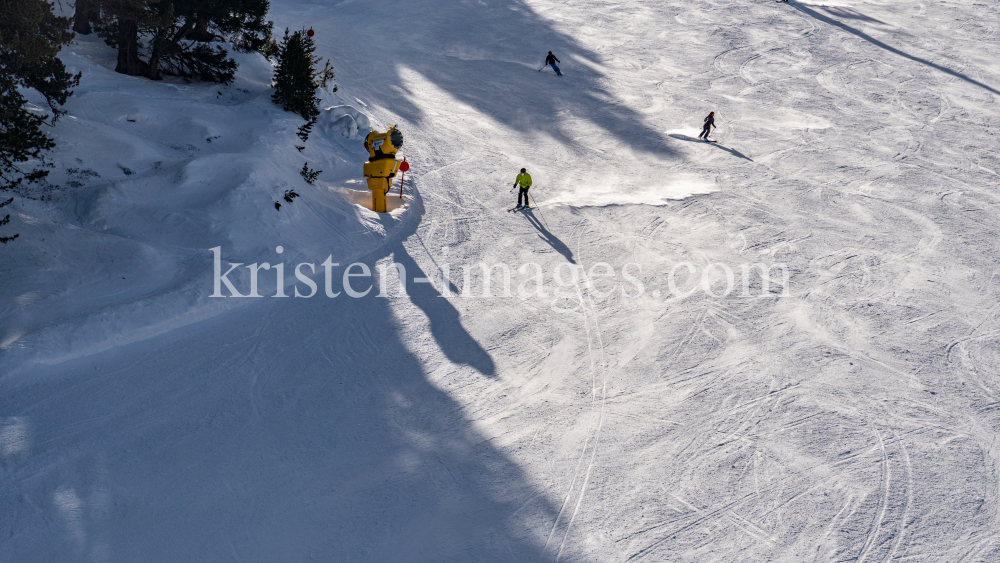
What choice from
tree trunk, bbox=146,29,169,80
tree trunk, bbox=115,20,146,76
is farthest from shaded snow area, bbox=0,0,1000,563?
tree trunk, bbox=146,29,169,80

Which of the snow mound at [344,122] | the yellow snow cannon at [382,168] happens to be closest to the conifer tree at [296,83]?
the snow mound at [344,122]

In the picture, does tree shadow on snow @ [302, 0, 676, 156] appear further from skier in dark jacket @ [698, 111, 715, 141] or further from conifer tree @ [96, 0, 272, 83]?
conifer tree @ [96, 0, 272, 83]

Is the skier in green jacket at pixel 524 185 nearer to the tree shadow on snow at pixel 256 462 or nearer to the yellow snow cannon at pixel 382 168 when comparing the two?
the yellow snow cannon at pixel 382 168

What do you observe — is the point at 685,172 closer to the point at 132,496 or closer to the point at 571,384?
the point at 571,384

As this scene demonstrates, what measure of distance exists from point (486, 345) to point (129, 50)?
41.1 ft

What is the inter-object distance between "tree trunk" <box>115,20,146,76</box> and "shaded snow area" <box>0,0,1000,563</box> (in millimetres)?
675

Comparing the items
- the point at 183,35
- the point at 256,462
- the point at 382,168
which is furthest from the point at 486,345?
the point at 183,35

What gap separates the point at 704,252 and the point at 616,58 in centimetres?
1648

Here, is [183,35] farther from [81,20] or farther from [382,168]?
[382,168]

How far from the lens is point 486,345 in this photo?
419 inches

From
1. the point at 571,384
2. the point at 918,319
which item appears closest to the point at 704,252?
the point at 918,319

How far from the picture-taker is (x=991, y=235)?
15.3 metres

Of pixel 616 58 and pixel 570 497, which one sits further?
pixel 616 58

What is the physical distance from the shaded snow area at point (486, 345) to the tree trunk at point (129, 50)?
2.21 ft
